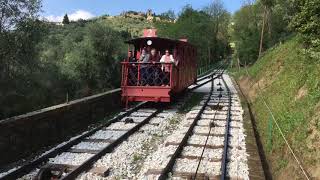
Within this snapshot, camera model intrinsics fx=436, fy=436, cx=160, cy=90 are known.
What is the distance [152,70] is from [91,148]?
24.1ft

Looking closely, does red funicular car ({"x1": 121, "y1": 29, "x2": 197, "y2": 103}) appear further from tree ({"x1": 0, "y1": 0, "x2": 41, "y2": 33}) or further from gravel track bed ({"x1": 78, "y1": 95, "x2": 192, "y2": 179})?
tree ({"x1": 0, "y1": 0, "x2": 41, "y2": 33})

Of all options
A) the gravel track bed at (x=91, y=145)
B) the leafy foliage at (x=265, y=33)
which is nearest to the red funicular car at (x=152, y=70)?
the gravel track bed at (x=91, y=145)

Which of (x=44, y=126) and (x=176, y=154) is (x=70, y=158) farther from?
(x=176, y=154)

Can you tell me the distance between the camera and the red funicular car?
56.0 feet

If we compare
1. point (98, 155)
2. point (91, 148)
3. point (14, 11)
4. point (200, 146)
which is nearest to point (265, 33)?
point (14, 11)

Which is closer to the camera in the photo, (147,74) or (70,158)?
(70,158)

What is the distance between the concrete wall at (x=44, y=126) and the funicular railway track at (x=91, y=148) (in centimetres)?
73

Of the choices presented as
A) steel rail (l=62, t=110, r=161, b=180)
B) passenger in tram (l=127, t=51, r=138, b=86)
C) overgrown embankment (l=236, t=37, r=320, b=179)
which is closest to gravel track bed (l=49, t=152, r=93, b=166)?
steel rail (l=62, t=110, r=161, b=180)

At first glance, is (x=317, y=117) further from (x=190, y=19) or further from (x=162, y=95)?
(x=190, y=19)

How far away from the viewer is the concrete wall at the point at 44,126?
375 inches

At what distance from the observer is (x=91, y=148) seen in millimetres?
10539

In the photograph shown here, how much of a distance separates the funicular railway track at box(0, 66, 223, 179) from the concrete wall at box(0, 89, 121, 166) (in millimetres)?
730

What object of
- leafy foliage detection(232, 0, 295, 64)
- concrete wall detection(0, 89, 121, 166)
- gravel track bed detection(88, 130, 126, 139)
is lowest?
gravel track bed detection(88, 130, 126, 139)

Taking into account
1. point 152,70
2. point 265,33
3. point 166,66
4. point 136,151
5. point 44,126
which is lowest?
point 136,151
